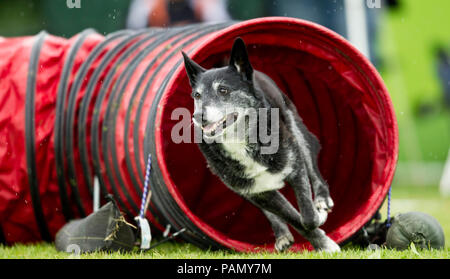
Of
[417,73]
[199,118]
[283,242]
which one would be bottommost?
[417,73]

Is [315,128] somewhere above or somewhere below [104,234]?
above

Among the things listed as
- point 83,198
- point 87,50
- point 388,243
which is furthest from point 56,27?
point 388,243

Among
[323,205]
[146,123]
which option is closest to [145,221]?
Answer: [146,123]

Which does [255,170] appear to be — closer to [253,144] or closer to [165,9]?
[253,144]

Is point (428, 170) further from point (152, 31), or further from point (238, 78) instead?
point (238, 78)

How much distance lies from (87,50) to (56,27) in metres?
5.95

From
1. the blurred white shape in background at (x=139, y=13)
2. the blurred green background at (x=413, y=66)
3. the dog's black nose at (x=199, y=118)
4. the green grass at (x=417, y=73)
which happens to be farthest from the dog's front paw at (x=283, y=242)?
the blurred white shape in background at (x=139, y=13)

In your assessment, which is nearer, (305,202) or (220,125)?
(220,125)

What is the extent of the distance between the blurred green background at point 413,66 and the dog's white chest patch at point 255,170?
6946 millimetres

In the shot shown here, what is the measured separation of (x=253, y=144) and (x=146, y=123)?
605 millimetres

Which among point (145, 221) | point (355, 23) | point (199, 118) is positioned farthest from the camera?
point (355, 23)

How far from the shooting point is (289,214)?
3.07m

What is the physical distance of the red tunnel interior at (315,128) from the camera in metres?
3.14

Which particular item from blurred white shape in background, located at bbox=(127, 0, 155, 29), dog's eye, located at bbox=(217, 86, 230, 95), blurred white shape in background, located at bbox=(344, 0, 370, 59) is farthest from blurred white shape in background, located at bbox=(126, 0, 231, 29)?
dog's eye, located at bbox=(217, 86, 230, 95)
